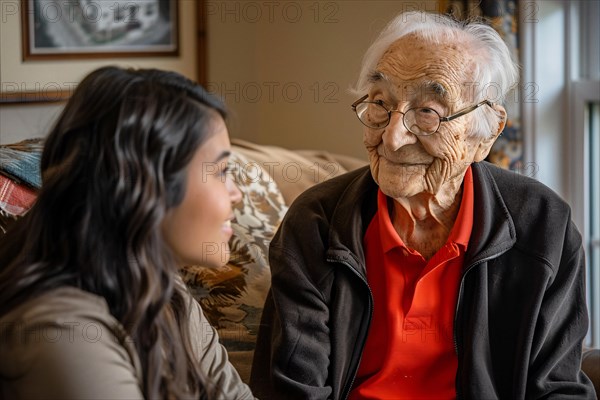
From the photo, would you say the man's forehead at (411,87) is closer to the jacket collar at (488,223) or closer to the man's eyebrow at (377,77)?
the man's eyebrow at (377,77)

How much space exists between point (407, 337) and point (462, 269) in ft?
0.59

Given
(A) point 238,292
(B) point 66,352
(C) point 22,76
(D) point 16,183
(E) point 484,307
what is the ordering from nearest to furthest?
(B) point 66,352 → (E) point 484,307 → (D) point 16,183 → (A) point 238,292 → (C) point 22,76

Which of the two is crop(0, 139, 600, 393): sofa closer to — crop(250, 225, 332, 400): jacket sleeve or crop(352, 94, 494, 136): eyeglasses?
crop(250, 225, 332, 400): jacket sleeve

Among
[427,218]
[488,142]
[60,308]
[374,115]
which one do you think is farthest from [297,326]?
[60,308]

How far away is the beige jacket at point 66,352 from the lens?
3.93 ft

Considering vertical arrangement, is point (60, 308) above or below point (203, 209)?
below

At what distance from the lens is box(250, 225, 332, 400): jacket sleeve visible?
182 cm

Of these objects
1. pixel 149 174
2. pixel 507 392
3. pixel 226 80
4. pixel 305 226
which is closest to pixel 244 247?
pixel 305 226

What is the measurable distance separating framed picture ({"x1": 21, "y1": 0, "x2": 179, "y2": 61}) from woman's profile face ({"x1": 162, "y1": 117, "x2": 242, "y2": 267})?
1.43 meters

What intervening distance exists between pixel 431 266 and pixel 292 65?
1724 millimetres

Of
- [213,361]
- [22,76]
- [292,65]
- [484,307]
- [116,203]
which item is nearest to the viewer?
[116,203]

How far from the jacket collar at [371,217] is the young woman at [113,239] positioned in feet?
1.69

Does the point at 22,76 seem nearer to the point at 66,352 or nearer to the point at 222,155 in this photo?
the point at 222,155

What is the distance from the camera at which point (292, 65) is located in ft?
11.3
